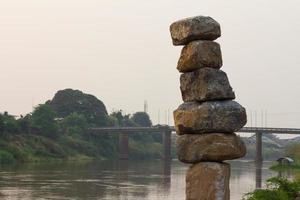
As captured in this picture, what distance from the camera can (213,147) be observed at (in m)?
13.7

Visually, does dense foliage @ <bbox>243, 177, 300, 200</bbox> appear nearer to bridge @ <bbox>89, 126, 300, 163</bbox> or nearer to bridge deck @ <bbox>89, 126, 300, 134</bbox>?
bridge @ <bbox>89, 126, 300, 163</bbox>

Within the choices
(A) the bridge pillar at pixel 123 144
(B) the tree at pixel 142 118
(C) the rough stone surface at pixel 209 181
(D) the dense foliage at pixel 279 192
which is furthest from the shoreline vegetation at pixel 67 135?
(C) the rough stone surface at pixel 209 181

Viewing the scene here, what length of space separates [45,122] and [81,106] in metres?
26.8

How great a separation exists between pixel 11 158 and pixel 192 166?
238 ft

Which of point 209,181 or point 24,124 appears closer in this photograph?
point 209,181

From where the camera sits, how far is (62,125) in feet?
379

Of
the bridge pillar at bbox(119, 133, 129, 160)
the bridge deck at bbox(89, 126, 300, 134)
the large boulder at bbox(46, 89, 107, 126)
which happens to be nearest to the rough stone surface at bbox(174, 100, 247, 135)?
the bridge deck at bbox(89, 126, 300, 134)

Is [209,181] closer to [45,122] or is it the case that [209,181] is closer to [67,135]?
[45,122]

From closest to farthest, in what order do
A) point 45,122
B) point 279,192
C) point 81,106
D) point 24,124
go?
point 279,192, point 24,124, point 45,122, point 81,106

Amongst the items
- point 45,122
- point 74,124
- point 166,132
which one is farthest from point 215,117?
point 74,124

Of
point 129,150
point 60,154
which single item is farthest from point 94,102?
point 60,154

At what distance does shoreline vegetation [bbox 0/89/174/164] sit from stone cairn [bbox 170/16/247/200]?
229ft

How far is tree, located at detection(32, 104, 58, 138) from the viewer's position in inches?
4053

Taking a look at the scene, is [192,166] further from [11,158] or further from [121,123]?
[121,123]
